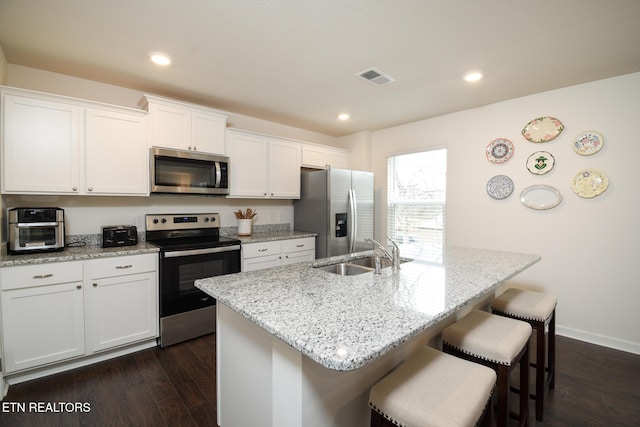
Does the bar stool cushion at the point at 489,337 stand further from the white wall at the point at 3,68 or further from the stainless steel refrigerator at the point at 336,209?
the white wall at the point at 3,68

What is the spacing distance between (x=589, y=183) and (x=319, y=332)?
10.4 ft

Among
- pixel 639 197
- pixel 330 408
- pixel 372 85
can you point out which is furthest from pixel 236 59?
pixel 639 197

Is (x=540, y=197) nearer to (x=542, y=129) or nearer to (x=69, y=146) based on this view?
(x=542, y=129)

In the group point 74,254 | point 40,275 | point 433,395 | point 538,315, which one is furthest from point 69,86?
point 538,315

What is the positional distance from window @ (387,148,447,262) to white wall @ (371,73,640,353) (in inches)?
10.6

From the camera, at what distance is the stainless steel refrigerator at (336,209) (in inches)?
145

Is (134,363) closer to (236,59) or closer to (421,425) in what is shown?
(421,425)

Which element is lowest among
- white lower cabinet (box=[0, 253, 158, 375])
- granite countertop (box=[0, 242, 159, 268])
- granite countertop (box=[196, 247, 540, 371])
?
white lower cabinet (box=[0, 253, 158, 375])

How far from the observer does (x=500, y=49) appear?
2.13 m

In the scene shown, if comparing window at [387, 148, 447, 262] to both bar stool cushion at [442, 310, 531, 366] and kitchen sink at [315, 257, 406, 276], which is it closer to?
kitchen sink at [315, 257, 406, 276]

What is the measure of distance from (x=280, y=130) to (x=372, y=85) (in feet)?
5.86

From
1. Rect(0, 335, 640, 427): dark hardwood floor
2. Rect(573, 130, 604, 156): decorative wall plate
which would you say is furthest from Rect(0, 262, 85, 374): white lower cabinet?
Rect(573, 130, 604, 156): decorative wall plate

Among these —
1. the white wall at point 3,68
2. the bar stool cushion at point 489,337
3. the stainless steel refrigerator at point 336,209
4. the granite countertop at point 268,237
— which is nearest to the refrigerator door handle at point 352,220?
the stainless steel refrigerator at point 336,209

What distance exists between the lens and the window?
3.81 metres
